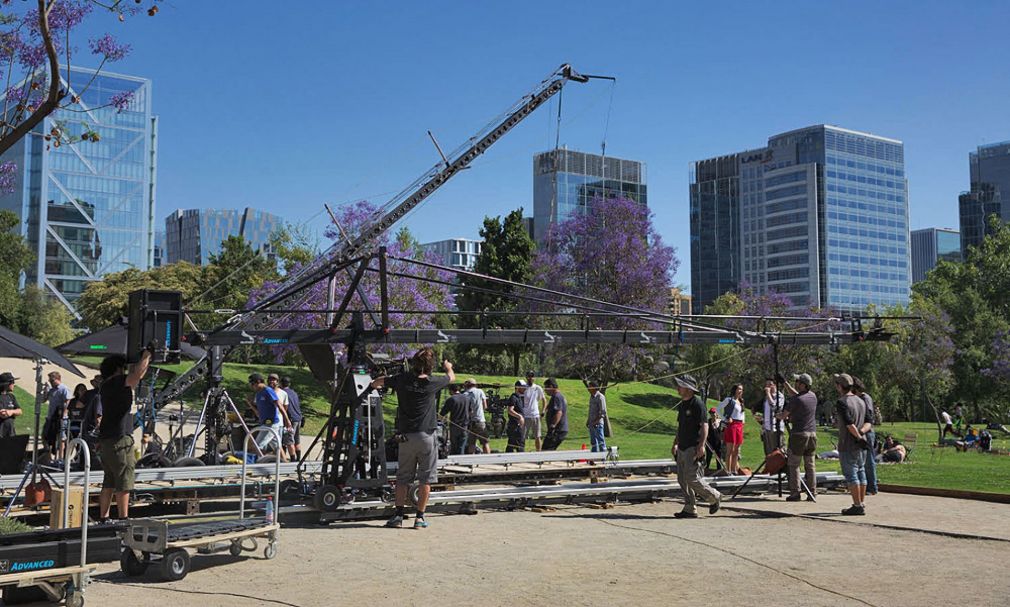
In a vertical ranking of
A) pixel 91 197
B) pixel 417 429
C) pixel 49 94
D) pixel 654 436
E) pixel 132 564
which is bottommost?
pixel 654 436

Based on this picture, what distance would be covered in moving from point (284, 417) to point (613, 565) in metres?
9.42

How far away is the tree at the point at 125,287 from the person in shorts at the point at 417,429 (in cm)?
5028

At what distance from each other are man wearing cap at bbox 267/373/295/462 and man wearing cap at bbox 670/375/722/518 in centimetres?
734

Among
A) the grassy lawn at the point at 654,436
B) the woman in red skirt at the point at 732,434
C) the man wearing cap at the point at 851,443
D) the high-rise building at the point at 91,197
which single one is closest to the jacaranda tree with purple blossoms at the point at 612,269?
the grassy lawn at the point at 654,436

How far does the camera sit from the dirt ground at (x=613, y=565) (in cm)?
728

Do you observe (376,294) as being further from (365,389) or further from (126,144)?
(126,144)

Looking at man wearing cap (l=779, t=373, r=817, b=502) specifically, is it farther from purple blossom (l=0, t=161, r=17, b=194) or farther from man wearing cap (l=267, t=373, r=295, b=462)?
purple blossom (l=0, t=161, r=17, b=194)

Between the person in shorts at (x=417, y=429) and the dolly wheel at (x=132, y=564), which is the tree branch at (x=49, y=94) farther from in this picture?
the person in shorts at (x=417, y=429)

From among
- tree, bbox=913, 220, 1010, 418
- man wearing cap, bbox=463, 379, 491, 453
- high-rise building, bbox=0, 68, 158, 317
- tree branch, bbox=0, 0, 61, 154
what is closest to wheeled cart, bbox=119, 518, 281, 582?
tree branch, bbox=0, 0, 61, 154

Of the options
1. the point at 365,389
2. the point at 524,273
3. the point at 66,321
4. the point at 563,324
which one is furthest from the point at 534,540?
the point at 66,321

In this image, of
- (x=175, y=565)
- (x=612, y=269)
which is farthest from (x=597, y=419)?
(x=612, y=269)

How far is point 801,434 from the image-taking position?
1377cm

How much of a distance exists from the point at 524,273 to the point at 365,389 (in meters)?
46.1

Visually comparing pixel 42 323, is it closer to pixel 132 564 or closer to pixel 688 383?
pixel 688 383
